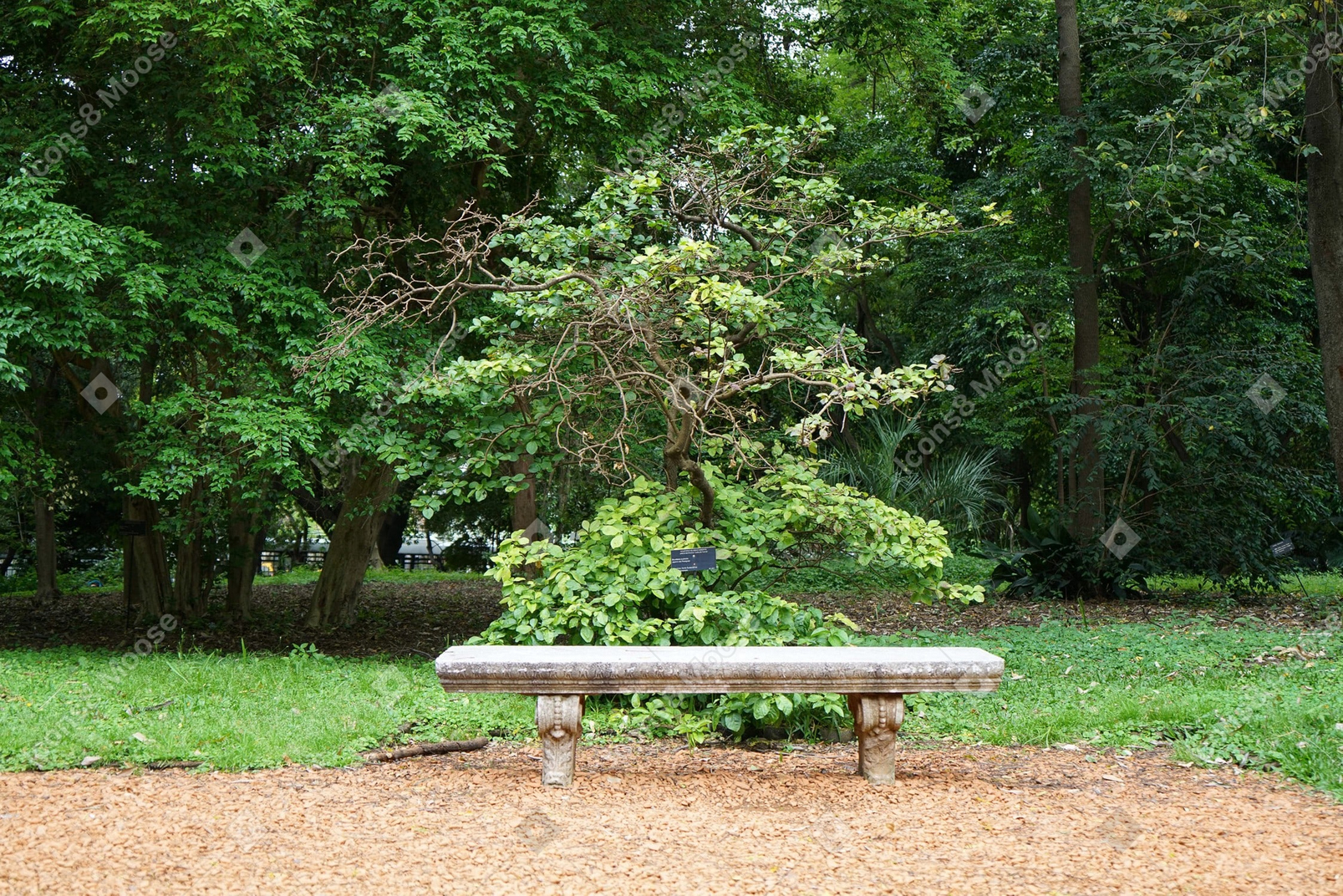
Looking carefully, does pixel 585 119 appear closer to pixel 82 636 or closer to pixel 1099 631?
pixel 1099 631

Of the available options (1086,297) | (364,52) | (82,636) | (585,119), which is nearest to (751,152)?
(585,119)

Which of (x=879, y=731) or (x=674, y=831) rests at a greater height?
(x=879, y=731)

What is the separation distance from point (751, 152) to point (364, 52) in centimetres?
330

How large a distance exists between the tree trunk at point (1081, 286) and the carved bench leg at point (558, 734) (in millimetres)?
8166

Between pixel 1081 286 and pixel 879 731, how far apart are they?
28.4 feet

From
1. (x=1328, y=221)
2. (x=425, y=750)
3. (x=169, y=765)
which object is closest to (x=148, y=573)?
(x=169, y=765)

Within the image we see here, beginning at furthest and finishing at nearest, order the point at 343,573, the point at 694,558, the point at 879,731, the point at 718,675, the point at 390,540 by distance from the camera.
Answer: the point at 390,540 → the point at 343,573 → the point at 694,558 → the point at 879,731 → the point at 718,675

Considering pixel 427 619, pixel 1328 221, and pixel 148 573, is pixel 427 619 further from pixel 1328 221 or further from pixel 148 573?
pixel 1328 221

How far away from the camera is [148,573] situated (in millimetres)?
10992

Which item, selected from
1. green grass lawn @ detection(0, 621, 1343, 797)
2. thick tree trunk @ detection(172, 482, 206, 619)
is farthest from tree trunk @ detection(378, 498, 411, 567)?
green grass lawn @ detection(0, 621, 1343, 797)

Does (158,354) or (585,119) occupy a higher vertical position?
(585,119)

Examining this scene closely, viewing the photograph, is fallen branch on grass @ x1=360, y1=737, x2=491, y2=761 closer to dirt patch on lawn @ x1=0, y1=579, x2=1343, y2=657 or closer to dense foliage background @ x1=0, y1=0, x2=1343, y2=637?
dense foliage background @ x1=0, y1=0, x2=1343, y2=637

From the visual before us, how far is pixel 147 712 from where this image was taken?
554 centimetres

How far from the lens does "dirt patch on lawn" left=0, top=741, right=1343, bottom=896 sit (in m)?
3.23
